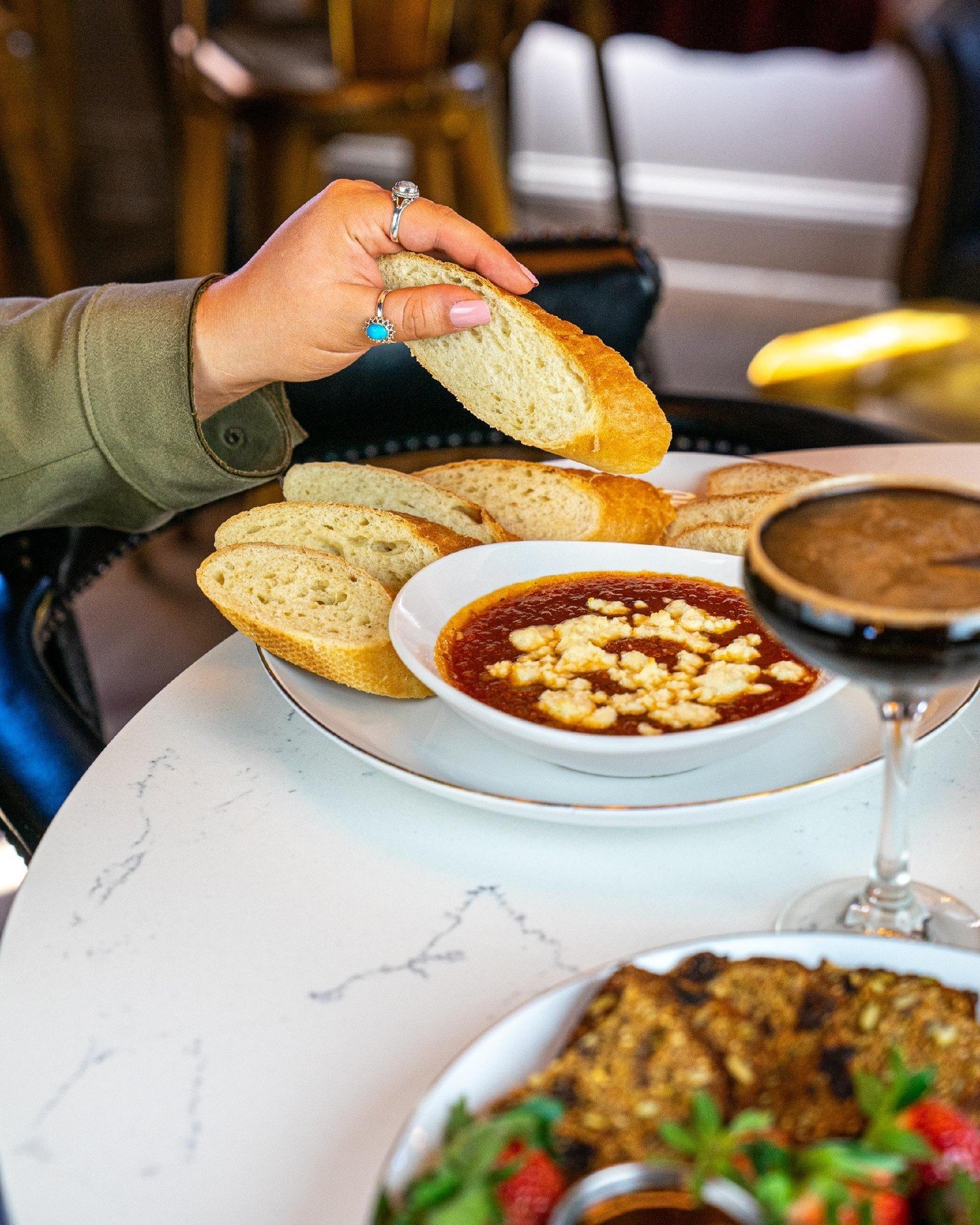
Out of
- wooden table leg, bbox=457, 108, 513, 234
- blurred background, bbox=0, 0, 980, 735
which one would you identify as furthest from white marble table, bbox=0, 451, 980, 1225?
wooden table leg, bbox=457, 108, 513, 234

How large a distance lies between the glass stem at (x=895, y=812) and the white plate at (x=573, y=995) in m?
0.12

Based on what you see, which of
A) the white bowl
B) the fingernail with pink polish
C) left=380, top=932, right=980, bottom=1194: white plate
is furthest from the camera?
the fingernail with pink polish

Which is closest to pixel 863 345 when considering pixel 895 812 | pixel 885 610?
pixel 895 812

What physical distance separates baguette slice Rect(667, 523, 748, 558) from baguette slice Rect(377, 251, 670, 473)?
92mm

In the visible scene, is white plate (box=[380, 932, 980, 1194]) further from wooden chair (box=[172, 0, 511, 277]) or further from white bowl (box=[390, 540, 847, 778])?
wooden chair (box=[172, 0, 511, 277])

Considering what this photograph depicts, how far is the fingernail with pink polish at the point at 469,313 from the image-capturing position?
1.39 m

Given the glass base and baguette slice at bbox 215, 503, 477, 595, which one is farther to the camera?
baguette slice at bbox 215, 503, 477, 595

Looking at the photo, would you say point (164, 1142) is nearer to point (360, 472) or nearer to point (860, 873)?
point (860, 873)

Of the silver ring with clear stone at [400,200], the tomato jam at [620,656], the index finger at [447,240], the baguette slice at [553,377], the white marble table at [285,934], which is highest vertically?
the silver ring with clear stone at [400,200]

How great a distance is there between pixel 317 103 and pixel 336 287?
2631mm

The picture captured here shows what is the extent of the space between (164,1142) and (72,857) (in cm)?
32

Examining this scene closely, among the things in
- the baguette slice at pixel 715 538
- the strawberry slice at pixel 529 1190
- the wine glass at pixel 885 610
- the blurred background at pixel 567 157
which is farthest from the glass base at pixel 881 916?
the blurred background at pixel 567 157

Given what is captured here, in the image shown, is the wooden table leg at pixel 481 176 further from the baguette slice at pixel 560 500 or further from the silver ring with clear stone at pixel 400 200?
the silver ring with clear stone at pixel 400 200

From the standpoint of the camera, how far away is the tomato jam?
109cm
